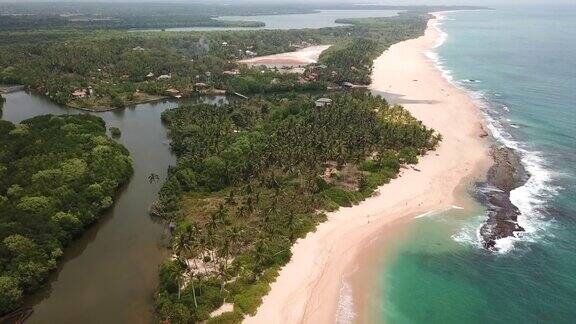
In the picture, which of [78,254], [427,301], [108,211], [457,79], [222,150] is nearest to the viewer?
[427,301]

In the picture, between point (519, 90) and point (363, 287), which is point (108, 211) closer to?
point (363, 287)

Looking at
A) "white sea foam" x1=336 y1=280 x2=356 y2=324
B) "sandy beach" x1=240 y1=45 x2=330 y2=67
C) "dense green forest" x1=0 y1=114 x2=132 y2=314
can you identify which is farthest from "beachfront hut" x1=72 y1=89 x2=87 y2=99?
"white sea foam" x1=336 y1=280 x2=356 y2=324

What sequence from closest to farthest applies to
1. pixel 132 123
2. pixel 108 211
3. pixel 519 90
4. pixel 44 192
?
1. pixel 44 192
2. pixel 108 211
3. pixel 132 123
4. pixel 519 90

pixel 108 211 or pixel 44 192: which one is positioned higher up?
pixel 44 192

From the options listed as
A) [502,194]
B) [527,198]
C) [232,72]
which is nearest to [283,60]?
[232,72]

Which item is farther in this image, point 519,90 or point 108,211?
point 519,90

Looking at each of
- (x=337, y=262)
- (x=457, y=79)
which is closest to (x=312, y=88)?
(x=457, y=79)

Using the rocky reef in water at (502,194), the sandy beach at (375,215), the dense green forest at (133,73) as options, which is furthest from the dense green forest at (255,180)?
the dense green forest at (133,73)
